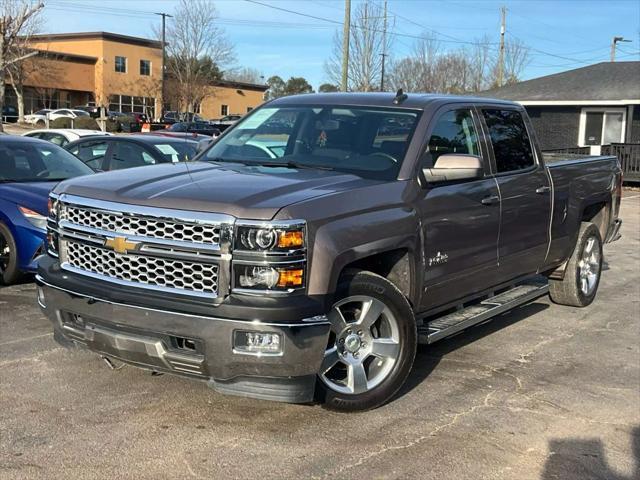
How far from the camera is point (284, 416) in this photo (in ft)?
14.5

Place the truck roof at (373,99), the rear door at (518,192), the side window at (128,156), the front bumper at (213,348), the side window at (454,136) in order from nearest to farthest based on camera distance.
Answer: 1. the front bumper at (213,348)
2. the side window at (454,136)
3. the truck roof at (373,99)
4. the rear door at (518,192)
5. the side window at (128,156)

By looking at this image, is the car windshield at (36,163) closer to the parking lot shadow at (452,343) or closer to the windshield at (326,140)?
the windshield at (326,140)

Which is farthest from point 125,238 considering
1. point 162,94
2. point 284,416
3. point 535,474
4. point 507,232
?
point 162,94

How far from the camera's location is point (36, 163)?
27.0 feet

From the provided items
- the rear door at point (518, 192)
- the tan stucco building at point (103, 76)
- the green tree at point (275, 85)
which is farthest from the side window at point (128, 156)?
the green tree at point (275, 85)

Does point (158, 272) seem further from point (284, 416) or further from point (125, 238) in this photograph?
point (284, 416)

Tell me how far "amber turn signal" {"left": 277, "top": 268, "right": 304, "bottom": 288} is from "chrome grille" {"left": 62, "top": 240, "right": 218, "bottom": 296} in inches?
13.6

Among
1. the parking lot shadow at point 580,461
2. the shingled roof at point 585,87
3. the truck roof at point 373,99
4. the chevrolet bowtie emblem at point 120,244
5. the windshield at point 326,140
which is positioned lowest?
the parking lot shadow at point 580,461

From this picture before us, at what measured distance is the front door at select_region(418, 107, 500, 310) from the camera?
4863mm

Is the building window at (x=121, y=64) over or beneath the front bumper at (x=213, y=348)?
over

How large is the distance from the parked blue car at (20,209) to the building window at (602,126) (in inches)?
852

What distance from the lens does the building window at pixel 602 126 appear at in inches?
983

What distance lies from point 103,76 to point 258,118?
65.5 meters

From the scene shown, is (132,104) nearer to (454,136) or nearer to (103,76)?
(103,76)
